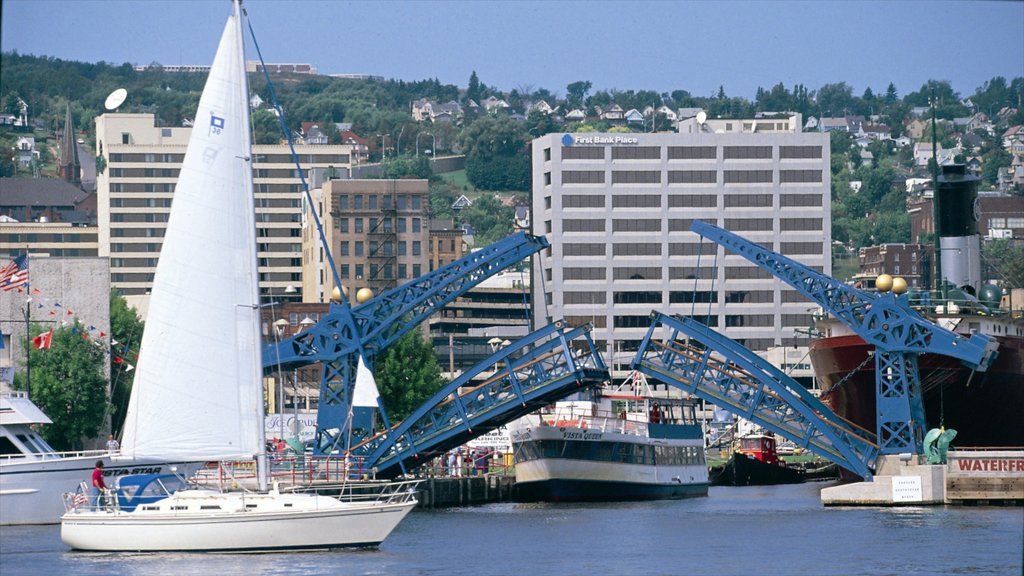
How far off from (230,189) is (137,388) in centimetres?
533

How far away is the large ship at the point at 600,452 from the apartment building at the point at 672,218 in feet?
244

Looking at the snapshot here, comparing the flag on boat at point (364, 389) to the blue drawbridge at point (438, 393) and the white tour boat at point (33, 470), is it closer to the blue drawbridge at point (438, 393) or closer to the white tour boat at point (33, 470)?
the white tour boat at point (33, 470)

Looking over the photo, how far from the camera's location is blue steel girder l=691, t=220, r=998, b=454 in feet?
211

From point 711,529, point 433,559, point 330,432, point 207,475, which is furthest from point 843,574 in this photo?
point 330,432

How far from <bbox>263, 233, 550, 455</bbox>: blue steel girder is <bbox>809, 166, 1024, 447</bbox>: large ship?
1383 centimetres

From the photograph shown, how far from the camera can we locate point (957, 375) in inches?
2859

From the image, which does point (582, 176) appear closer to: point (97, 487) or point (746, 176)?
point (746, 176)

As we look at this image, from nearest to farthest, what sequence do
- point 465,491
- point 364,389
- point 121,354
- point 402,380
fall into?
point 364,389 < point 465,491 < point 402,380 < point 121,354

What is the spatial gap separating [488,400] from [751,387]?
360 inches

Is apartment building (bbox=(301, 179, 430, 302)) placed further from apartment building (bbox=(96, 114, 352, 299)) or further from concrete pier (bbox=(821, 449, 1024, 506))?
concrete pier (bbox=(821, 449, 1024, 506))

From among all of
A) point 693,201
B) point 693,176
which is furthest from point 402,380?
point 693,176

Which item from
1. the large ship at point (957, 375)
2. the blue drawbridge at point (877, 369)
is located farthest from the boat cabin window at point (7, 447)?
the large ship at point (957, 375)

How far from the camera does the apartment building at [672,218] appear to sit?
504 ft

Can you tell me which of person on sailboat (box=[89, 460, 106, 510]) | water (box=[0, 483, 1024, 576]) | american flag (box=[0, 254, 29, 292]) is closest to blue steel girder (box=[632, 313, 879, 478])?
water (box=[0, 483, 1024, 576])
